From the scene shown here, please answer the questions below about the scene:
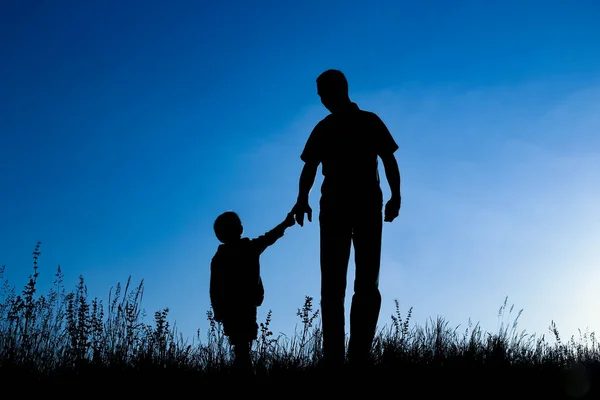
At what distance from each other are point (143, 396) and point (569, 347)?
19.7ft

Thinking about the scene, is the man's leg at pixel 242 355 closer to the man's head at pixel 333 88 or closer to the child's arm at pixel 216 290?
the child's arm at pixel 216 290

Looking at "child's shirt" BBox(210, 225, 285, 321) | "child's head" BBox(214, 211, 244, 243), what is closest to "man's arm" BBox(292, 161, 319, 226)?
"child's shirt" BBox(210, 225, 285, 321)

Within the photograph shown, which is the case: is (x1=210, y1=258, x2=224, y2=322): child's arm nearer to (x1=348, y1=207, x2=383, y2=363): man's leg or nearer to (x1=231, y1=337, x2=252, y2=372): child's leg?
(x1=231, y1=337, x2=252, y2=372): child's leg

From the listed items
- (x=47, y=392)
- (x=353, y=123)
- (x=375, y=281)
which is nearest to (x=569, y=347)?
(x=375, y=281)

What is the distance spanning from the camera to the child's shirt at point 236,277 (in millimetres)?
5016

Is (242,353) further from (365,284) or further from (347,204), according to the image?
(347,204)

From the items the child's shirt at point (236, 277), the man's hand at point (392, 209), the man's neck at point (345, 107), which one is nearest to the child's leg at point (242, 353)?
the child's shirt at point (236, 277)

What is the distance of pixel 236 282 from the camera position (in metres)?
5.02

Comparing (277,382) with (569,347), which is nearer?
(277,382)

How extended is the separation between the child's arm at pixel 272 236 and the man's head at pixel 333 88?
1.13m

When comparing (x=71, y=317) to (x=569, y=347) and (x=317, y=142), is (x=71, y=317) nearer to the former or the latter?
(x=317, y=142)

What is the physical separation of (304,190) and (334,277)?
929 mm

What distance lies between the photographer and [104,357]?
5.18 metres

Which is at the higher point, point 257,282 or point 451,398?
point 257,282
